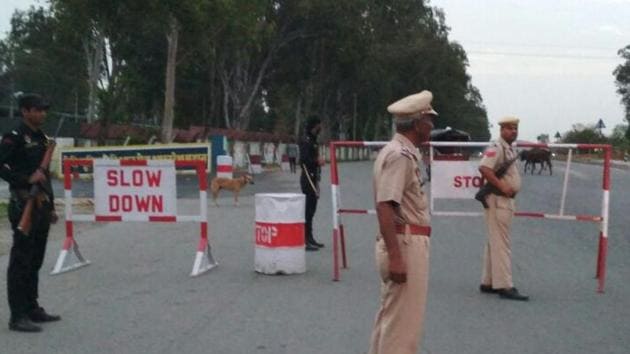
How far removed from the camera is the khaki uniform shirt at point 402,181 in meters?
5.57

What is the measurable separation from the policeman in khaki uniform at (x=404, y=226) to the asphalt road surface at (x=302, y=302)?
1886 millimetres

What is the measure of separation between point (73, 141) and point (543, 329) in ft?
112

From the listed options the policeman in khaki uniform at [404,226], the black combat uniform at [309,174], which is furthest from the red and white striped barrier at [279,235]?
the policeman in khaki uniform at [404,226]

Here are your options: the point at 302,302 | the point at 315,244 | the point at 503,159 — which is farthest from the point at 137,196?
the point at 503,159

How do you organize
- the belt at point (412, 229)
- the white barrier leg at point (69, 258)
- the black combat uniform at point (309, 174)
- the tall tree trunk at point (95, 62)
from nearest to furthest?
the belt at point (412, 229), the white barrier leg at point (69, 258), the black combat uniform at point (309, 174), the tall tree trunk at point (95, 62)

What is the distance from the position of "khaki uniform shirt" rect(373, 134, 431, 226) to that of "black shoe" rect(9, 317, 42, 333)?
3.97 metres

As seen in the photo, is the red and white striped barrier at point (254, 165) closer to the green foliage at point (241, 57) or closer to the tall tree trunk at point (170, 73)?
the tall tree trunk at point (170, 73)

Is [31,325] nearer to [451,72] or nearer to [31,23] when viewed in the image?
[451,72]

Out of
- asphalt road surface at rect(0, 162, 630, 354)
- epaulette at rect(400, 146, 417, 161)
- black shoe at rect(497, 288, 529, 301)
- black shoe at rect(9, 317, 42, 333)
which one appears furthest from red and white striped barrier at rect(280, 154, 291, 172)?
epaulette at rect(400, 146, 417, 161)

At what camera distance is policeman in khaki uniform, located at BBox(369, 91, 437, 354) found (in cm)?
559

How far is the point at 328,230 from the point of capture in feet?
55.5

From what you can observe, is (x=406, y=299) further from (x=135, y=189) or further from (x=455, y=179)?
(x=135, y=189)

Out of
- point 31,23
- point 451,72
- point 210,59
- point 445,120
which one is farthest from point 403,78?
point 31,23

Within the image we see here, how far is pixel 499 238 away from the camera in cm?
1007
